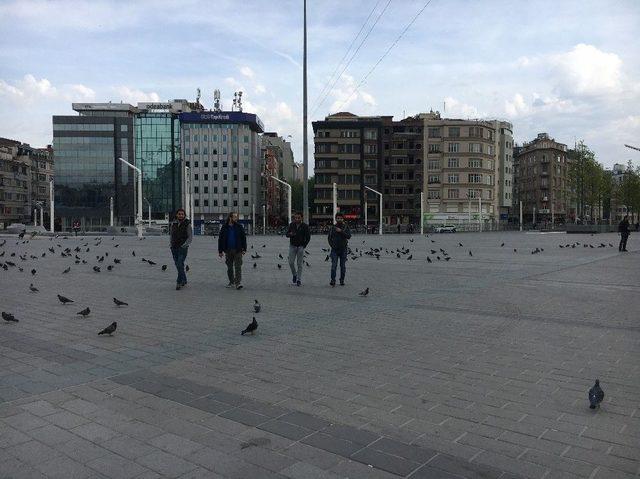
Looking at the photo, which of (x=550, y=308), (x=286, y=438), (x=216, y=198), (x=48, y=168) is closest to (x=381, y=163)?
(x=216, y=198)

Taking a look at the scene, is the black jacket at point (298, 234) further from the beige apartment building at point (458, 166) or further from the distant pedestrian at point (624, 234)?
the beige apartment building at point (458, 166)

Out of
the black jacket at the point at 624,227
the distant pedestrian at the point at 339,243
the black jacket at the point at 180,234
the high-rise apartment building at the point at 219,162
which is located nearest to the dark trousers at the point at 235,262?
the black jacket at the point at 180,234

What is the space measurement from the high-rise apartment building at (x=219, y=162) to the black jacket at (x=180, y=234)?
94279mm

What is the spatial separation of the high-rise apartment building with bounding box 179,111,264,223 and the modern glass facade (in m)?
2.32

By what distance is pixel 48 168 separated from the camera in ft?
400

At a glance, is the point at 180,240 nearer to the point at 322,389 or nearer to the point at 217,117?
the point at 322,389

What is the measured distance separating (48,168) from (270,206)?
4835 centimetres

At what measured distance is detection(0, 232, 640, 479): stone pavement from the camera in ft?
12.1

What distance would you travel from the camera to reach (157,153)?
354ft

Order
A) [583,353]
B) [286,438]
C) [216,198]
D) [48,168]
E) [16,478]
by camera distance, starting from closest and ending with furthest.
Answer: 1. [16,478]
2. [286,438]
3. [583,353]
4. [216,198]
5. [48,168]

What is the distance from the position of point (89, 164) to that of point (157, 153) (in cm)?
1274

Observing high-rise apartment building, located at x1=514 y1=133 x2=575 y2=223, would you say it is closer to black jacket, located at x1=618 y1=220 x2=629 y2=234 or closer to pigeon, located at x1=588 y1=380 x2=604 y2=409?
black jacket, located at x1=618 y1=220 x2=629 y2=234

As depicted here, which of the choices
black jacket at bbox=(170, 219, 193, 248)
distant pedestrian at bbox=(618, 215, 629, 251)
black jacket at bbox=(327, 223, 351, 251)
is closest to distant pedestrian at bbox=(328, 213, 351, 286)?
black jacket at bbox=(327, 223, 351, 251)

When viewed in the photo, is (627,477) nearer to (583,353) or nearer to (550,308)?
(583,353)
